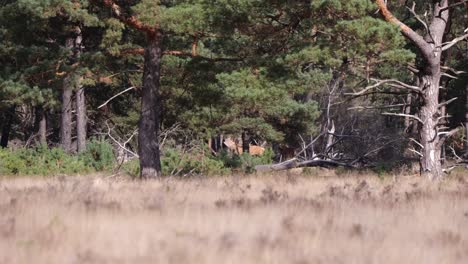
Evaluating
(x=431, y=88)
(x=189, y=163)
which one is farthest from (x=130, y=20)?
(x=431, y=88)

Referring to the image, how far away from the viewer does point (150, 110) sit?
1630 centimetres

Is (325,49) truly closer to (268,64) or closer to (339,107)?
(268,64)

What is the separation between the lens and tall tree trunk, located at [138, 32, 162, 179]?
16.1 meters

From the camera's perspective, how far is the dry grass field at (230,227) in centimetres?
576

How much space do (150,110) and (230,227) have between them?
9507 millimetres

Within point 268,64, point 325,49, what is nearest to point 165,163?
point 268,64

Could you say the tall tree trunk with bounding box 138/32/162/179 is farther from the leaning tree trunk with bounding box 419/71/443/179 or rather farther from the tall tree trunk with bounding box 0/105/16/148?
the tall tree trunk with bounding box 0/105/16/148

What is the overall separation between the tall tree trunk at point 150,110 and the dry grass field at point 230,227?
18.5ft

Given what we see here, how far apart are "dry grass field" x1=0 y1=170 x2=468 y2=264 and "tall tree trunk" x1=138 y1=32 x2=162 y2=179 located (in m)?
5.65

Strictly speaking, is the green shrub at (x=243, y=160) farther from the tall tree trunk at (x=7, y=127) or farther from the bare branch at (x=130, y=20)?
the tall tree trunk at (x=7, y=127)

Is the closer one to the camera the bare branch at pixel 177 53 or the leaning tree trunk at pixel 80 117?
the bare branch at pixel 177 53

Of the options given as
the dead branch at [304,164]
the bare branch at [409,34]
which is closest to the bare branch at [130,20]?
the bare branch at [409,34]

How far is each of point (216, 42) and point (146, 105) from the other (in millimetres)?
2363

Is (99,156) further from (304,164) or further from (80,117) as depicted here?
(304,164)
